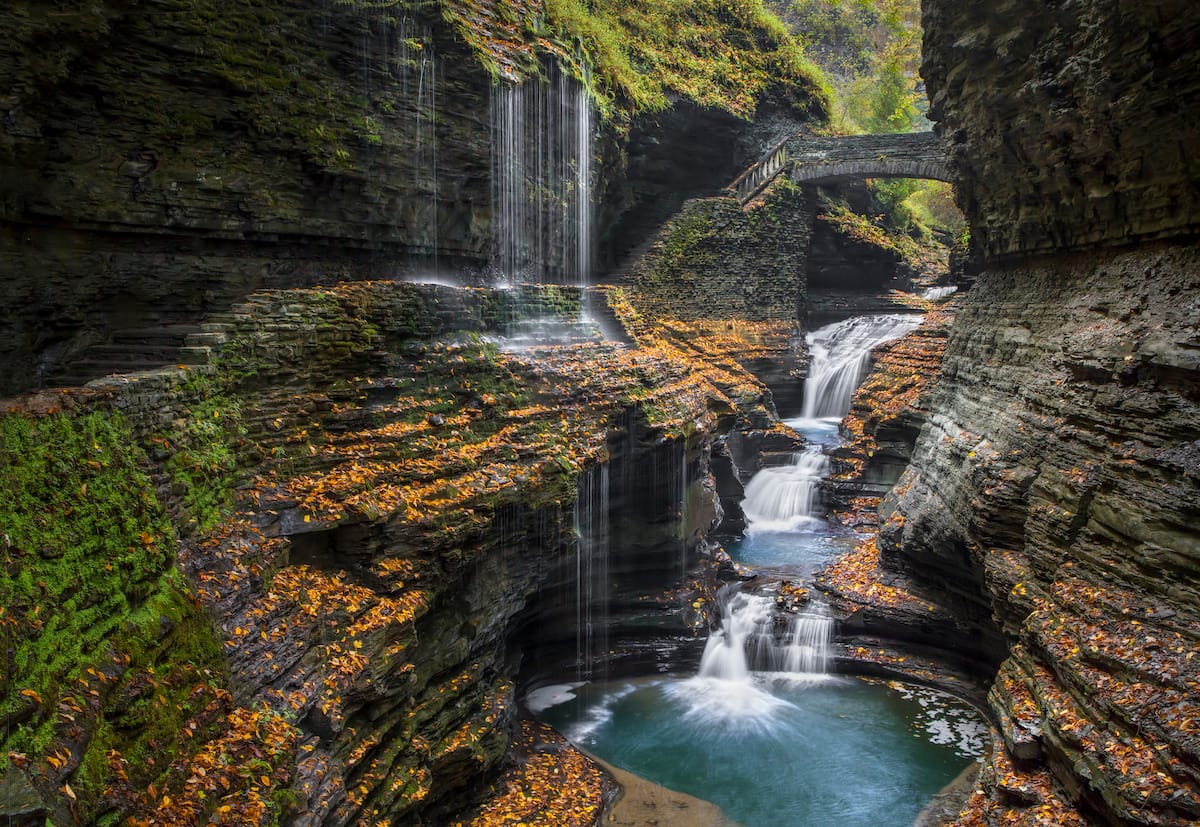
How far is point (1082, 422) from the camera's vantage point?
9.50 m

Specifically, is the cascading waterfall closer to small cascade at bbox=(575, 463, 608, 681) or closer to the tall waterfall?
the tall waterfall

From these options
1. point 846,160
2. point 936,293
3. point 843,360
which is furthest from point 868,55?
point 843,360

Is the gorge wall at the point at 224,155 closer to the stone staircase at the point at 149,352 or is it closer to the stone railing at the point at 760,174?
the stone staircase at the point at 149,352

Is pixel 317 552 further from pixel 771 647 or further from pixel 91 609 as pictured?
pixel 771 647

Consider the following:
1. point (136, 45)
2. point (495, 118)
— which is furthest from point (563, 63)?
point (136, 45)

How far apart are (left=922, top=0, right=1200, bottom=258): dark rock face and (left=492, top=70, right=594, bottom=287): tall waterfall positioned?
27.3 feet

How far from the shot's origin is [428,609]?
9555 millimetres

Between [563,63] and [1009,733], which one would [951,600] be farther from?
[563,63]

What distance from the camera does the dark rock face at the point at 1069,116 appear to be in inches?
322

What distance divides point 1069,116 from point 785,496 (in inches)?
527

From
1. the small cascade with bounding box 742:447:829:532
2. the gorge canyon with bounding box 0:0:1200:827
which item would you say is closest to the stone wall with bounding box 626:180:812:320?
the gorge canyon with bounding box 0:0:1200:827

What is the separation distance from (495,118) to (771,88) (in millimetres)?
16951

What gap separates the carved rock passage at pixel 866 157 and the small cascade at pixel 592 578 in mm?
18764

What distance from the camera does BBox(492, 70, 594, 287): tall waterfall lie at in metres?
16.2
